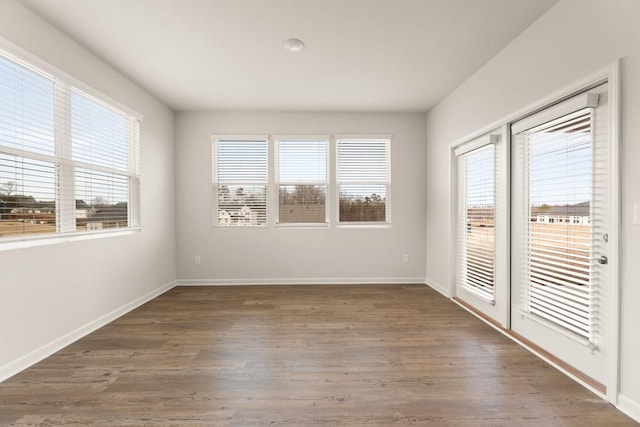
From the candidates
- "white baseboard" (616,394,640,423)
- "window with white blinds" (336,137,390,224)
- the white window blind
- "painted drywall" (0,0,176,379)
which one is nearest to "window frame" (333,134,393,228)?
"window with white blinds" (336,137,390,224)

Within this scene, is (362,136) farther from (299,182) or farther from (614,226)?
(614,226)

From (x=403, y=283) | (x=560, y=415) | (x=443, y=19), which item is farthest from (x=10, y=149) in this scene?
(x=403, y=283)

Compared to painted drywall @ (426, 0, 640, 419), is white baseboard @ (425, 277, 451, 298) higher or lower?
lower

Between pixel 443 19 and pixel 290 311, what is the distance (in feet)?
10.7

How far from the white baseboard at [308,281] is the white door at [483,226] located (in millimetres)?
1045

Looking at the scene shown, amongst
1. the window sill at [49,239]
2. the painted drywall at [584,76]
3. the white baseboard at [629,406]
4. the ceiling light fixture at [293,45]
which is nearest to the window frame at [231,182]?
the window sill at [49,239]

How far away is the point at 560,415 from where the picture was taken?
1883mm

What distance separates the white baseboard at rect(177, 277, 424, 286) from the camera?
5043 mm

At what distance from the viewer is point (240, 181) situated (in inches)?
199

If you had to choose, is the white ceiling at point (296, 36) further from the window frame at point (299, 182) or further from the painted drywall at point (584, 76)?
the window frame at point (299, 182)

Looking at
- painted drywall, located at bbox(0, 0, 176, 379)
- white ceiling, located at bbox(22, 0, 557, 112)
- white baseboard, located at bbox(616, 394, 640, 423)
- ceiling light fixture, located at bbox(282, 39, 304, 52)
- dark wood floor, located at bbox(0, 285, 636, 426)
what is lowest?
dark wood floor, located at bbox(0, 285, 636, 426)

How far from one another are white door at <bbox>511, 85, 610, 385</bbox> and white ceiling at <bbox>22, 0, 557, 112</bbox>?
0.95 metres

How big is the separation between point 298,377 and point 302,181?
325 cm

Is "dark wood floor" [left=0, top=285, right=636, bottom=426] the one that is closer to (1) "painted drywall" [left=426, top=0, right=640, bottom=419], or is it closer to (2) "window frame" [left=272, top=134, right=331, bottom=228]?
(1) "painted drywall" [left=426, top=0, right=640, bottom=419]
